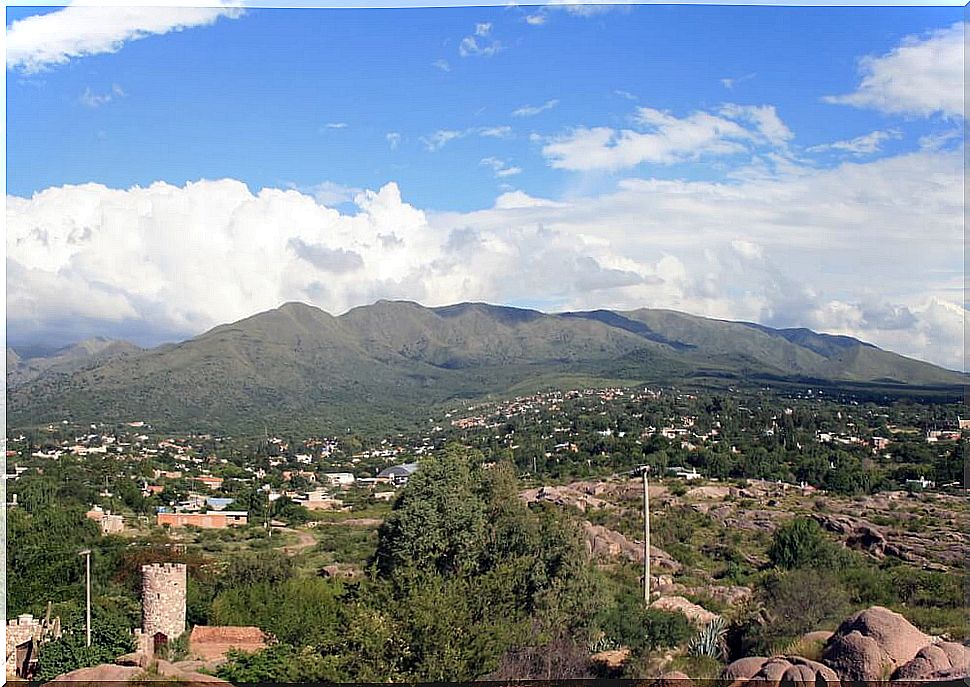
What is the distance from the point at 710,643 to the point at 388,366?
474 inches

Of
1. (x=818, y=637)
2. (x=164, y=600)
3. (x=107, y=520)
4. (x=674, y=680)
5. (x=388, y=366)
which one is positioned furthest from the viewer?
(x=388, y=366)

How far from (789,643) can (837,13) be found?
3.81 m

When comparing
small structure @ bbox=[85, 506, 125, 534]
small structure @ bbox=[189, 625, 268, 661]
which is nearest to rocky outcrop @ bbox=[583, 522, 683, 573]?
small structure @ bbox=[189, 625, 268, 661]

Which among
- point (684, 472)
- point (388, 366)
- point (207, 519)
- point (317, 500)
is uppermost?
point (388, 366)

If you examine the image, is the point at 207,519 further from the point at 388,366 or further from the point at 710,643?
the point at 710,643

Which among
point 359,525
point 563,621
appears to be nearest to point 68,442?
point 359,525

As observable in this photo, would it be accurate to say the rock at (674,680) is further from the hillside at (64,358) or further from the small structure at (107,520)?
the small structure at (107,520)

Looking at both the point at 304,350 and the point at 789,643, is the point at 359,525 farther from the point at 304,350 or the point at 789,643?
the point at 789,643

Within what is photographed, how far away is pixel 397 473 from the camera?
10.7 metres

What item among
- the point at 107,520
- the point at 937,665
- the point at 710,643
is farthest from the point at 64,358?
the point at 937,665

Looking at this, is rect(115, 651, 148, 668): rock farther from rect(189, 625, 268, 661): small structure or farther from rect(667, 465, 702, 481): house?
rect(667, 465, 702, 481): house

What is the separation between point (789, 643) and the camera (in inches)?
203

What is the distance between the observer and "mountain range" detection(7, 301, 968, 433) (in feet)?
40.8

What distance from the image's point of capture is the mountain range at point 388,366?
489 inches
